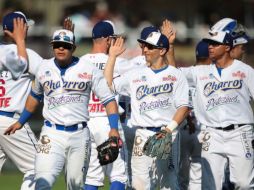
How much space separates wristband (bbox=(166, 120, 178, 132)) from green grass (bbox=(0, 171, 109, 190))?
4.83m

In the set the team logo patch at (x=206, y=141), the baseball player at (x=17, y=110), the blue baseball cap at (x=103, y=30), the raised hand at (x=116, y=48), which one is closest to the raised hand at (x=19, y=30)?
the baseball player at (x=17, y=110)

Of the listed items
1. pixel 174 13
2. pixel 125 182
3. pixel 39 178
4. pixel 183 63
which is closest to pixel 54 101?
pixel 39 178

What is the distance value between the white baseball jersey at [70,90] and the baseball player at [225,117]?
174 cm

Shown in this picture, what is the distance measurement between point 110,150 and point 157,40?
6.24 feet

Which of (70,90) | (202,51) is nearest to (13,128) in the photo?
(70,90)

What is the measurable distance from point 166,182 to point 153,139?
93 centimetres

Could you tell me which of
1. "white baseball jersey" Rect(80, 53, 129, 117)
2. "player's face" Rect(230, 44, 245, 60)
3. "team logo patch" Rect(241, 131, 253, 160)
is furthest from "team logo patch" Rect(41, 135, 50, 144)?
"player's face" Rect(230, 44, 245, 60)

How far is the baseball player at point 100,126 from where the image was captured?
14.0m

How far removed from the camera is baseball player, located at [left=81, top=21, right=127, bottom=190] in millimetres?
13961

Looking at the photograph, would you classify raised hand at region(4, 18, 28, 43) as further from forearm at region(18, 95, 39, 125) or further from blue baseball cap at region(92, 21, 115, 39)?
blue baseball cap at region(92, 21, 115, 39)

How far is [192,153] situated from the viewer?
49.9ft

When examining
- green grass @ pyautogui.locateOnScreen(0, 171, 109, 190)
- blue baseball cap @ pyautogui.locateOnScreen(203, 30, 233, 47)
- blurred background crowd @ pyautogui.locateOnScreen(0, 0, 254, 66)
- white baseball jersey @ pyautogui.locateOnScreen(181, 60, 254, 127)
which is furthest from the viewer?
blurred background crowd @ pyautogui.locateOnScreen(0, 0, 254, 66)

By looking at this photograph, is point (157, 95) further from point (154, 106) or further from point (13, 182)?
point (13, 182)

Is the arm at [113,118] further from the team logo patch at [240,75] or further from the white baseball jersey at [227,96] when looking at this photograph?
the team logo patch at [240,75]
